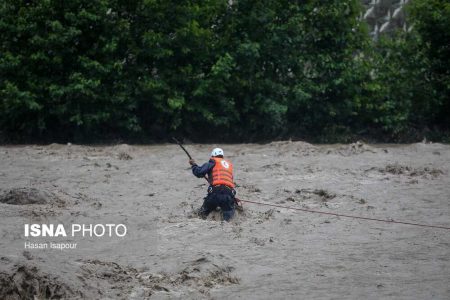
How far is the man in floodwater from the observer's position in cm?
1380

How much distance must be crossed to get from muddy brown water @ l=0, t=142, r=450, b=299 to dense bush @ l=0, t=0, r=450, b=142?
1304 millimetres

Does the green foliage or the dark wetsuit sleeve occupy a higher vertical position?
the green foliage

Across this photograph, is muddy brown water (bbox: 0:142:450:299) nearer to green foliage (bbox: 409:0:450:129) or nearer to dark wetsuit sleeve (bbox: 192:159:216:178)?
dark wetsuit sleeve (bbox: 192:159:216:178)

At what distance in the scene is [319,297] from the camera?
10.1m

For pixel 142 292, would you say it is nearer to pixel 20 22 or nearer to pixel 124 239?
pixel 124 239

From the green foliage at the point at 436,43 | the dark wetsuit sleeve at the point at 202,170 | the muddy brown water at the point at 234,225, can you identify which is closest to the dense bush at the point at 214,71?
the green foliage at the point at 436,43

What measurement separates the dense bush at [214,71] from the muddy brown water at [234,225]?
1304 mm

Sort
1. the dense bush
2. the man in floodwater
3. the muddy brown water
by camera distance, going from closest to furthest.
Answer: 1. the muddy brown water
2. the man in floodwater
3. the dense bush

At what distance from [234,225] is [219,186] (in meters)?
0.73

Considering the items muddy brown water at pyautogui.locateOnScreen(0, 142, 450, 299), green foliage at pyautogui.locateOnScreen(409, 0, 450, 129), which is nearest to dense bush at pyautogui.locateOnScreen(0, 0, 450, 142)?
green foliage at pyautogui.locateOnScreen(409, 0, 450, 129)

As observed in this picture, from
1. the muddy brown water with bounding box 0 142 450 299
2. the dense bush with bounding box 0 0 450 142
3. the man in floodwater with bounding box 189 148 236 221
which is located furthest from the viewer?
the dense bush with bounding box 0 0 450 142

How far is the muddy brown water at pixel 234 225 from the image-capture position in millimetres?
10320

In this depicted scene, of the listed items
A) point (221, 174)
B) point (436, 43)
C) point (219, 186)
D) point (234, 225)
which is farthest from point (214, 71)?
point (234, 225)

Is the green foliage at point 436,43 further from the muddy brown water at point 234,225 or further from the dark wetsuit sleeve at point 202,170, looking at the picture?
the dark wetsuit sleeve at point 202,170
